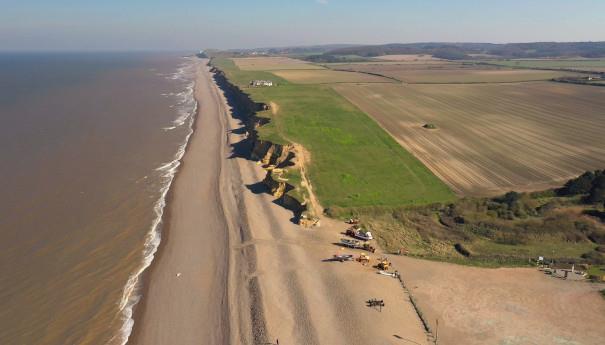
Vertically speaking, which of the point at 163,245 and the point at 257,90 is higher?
the point at 257,90

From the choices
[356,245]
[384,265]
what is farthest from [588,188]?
[356,245]

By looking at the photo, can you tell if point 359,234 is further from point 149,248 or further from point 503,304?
point 149,248

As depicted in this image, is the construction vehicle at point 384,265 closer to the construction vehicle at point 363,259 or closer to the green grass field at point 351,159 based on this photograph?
the construction vehicle at point 363,259

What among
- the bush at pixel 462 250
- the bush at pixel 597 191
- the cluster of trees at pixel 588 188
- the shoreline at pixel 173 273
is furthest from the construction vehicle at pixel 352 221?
the bush at pixel 597 191

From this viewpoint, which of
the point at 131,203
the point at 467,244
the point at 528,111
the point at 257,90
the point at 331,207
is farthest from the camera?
the point at 257,90

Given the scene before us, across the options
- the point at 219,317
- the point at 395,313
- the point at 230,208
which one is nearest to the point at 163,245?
the point at 230,208

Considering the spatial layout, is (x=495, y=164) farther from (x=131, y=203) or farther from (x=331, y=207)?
(x=131, y=203)
